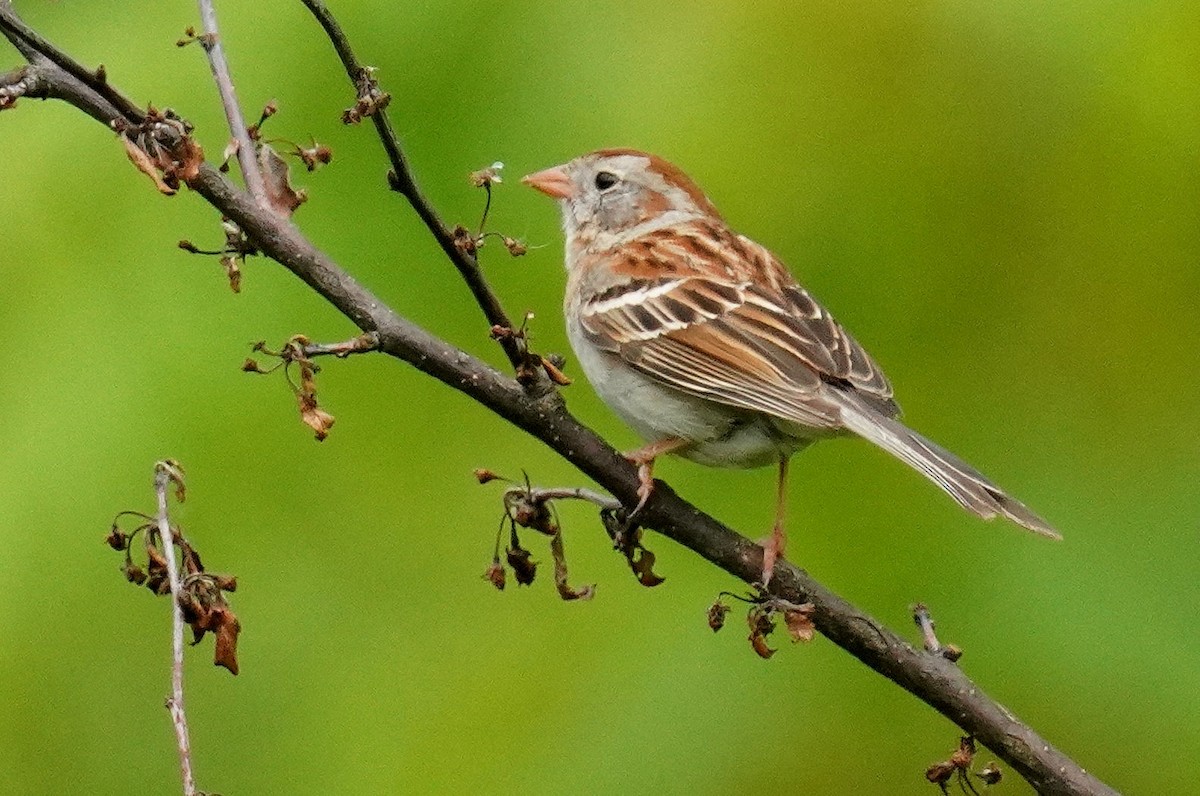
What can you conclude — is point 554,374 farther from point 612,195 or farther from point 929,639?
point 612,195

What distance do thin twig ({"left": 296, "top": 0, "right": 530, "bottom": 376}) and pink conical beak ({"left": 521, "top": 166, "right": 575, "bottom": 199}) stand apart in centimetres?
143

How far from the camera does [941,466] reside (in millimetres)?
3248

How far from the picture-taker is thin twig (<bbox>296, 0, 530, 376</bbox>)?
101 inches

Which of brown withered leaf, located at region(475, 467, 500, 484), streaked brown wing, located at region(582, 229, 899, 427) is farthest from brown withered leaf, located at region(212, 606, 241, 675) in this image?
streaked brown wing, located at region(582, 229, 899, 427)

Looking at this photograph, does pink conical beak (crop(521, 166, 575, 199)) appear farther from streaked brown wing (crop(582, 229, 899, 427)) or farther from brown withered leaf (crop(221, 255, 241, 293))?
brown withered leaf (crop(221, 255, 241, 293))

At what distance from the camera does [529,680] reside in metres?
3.86

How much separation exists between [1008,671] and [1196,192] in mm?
1101

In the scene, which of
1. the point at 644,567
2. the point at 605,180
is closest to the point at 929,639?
the point at 644,567

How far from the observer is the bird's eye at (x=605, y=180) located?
14.7 ft

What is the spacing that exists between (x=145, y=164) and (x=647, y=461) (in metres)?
1.24

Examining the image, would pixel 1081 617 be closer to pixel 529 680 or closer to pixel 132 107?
pixel 529 680

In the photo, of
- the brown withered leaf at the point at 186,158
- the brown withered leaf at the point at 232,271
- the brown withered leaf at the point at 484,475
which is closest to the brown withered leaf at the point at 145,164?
the brown withered leaf at the point at 186,158

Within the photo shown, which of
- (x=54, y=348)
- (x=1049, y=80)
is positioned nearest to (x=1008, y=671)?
(x=1049, y=80)

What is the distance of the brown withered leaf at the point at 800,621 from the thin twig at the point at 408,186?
23.4 inches
